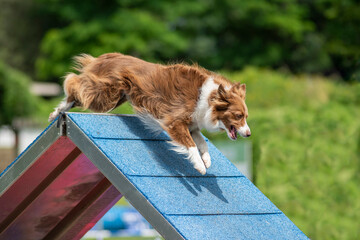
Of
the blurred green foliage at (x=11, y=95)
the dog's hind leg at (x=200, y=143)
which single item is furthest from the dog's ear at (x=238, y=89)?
the blurred green foliage at (x=11, y=95)

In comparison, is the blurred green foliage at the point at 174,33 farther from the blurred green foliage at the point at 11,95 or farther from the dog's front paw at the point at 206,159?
the dog's front paw at the point at 206,159

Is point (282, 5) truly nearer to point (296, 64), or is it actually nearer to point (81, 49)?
point (296, 64)

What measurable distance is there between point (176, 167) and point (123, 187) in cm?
65

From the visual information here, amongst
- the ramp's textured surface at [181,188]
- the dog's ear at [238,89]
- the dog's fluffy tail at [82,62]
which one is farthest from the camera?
the dog's fluffy tail at [82,62]

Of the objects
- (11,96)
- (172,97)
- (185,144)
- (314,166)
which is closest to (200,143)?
(185,144)

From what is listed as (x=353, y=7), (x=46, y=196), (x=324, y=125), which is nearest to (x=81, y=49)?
(x=353, y=7)

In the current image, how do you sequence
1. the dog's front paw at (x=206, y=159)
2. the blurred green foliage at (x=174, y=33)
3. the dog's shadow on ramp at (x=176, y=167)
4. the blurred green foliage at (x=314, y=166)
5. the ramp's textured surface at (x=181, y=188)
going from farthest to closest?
the blurred green foliage at (x=174, y=33) → the blurred green foliage at (x=314, y=166) → the dog's front paw at (x=206, y=159) → the dog's shadow on ramp at (x=176, y=167) → the ramp's textured surface at (x=181, y=188)

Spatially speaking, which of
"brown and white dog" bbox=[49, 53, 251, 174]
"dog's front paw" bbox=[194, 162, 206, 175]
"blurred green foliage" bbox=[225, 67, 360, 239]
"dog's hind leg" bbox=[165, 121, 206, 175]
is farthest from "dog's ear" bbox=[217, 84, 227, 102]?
"blurred green foliage" bbox=[225, 67, 360, 239]

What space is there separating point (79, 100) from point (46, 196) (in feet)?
2.55

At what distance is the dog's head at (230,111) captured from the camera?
4820 millimetres

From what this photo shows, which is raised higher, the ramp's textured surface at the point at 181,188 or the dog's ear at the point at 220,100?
the dog's ear at the point at 220,100

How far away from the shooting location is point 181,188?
4.64 metres

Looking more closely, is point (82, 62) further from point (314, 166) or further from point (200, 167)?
point (314, 166)

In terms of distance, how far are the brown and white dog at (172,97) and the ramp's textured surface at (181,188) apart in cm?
14
